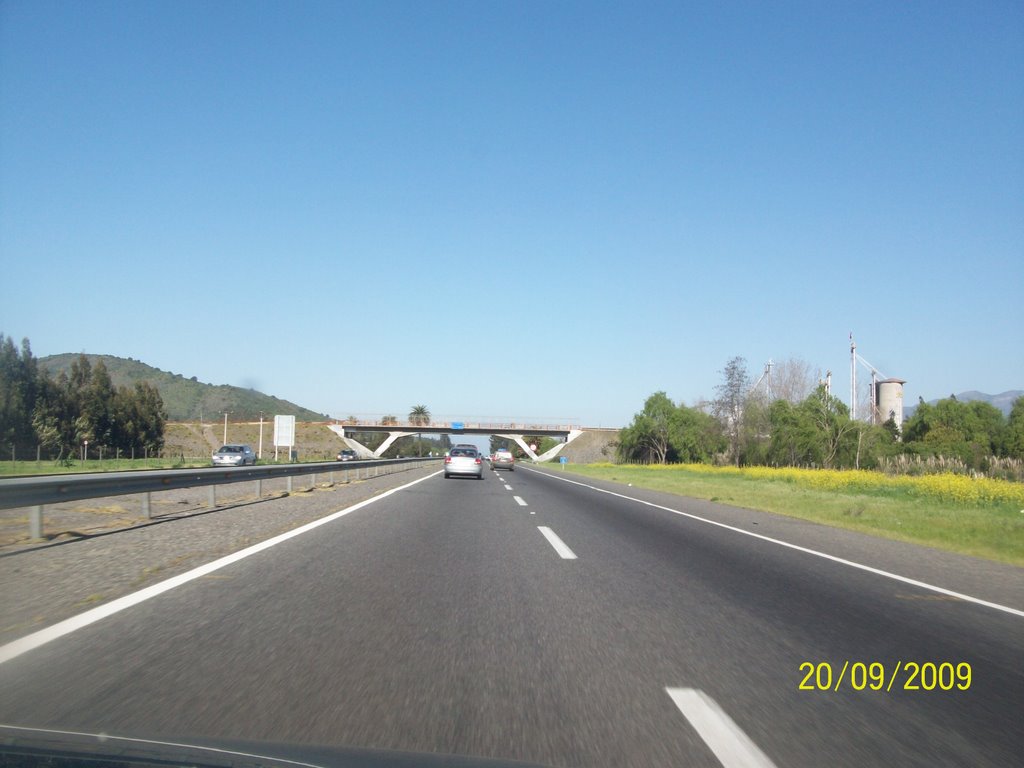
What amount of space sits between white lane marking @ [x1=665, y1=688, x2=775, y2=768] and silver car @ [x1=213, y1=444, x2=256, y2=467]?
39.9 metres

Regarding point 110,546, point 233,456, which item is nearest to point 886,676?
point 110,546

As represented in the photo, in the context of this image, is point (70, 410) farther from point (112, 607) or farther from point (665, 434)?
point (112, 607)

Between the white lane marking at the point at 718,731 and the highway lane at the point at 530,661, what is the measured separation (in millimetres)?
65

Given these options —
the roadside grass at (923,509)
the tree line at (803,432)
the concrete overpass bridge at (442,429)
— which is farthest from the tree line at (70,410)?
the tree line at (803,432)

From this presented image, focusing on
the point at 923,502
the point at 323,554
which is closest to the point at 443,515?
the point at 323,554

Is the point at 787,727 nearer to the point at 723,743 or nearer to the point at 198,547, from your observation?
the point at 723,743

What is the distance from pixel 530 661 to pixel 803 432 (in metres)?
63.4

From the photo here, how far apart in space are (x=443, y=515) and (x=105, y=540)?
6695 mm

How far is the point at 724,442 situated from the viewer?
3063 inches

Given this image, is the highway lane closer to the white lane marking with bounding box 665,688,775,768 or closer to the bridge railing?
the white lane marking with bounding box 665,688,775,768

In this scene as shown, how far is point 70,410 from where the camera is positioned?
66562 millimetres

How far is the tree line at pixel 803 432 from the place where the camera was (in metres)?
63.1

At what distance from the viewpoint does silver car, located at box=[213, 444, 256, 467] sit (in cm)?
4247

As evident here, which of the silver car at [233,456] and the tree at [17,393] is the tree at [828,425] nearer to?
the silver car at [233,456]
